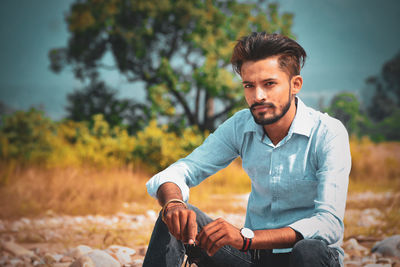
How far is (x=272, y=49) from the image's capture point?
74.4 inches

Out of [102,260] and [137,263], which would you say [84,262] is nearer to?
[102,260]

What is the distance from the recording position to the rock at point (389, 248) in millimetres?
3246

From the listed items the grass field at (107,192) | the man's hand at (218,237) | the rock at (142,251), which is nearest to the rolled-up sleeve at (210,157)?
the man's hand at (218,237)

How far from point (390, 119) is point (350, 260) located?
19280 mm

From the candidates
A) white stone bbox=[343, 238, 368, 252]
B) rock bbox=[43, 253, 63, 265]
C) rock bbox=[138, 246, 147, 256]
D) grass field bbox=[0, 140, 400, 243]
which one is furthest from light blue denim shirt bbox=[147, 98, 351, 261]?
grass field bbox=[0, 140, 400, 243]

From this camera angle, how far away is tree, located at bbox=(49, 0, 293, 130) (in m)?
10.2

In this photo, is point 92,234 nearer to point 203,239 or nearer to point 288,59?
point 203,239

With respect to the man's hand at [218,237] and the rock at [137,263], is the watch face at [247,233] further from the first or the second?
the rock at [137,263]

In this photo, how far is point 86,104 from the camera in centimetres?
1128

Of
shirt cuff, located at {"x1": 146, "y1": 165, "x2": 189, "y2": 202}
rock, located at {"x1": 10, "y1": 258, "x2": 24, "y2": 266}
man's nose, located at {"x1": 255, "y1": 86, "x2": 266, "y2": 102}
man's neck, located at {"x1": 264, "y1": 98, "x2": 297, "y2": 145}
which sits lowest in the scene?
rock, located at {"x1": 10, "y1": 258, "x2": 24, "y2": 266}

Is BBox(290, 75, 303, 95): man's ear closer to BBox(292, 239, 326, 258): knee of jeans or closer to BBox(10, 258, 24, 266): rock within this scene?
BBox(292, 239, 326, 258): knee of jeans

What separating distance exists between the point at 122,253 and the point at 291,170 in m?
1.92

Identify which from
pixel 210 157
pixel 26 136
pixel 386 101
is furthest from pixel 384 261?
pixel 386 101

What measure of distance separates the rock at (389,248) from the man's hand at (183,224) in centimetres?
248
